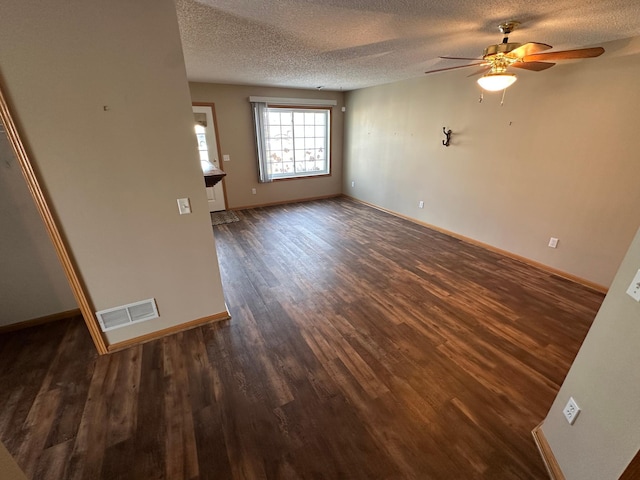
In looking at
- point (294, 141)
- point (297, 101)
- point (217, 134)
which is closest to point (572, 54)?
point (297, 101)

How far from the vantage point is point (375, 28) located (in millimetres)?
2178

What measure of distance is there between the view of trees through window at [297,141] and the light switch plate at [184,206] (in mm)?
4067

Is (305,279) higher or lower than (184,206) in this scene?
lower

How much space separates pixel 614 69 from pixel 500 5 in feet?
5.73

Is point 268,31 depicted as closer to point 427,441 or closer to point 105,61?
point 105,61

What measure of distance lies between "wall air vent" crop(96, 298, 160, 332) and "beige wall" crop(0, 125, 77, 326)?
85 centimetres

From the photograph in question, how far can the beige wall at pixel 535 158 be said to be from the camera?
2.60 metres

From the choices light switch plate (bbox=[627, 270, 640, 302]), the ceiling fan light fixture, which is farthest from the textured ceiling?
light switch plate (bbox=[627, 270, 640, 302])

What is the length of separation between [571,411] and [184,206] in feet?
8.37

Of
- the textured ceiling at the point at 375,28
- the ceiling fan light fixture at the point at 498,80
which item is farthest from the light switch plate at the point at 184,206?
the ceiling fan light fixture at the point at 498,80

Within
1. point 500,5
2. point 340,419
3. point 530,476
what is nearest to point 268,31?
point 500,5

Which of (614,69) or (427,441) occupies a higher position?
(614,69)

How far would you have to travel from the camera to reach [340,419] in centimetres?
158

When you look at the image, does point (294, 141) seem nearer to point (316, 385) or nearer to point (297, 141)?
point (297, 141)
